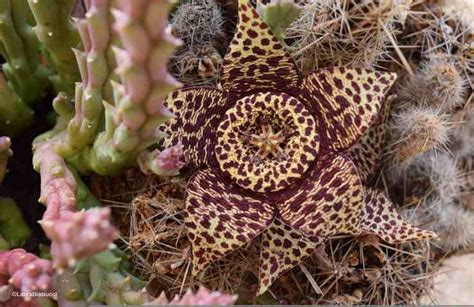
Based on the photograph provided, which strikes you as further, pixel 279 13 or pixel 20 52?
pixel 20 52

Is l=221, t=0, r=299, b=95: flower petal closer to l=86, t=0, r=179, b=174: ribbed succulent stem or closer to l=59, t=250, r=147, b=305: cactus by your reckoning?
l=86, t=0, r=179, b=174: ribbed succulent stem

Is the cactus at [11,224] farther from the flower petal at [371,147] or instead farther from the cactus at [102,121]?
the flower petal at [371,147]

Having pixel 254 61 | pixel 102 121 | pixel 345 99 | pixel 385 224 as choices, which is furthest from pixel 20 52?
pixel 385 224

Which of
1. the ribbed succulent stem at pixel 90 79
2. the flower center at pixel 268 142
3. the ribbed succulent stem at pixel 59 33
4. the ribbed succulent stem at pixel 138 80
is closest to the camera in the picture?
the ribbed succulent stem at pixel 138 80

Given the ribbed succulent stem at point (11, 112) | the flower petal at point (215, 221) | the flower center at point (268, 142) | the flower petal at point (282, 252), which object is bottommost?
the flower petal at point (282, 252)

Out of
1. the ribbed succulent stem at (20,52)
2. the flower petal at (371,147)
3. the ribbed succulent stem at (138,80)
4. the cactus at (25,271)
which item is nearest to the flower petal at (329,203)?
the flower petal at (371,147)

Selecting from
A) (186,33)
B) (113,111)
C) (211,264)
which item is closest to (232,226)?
(211,264)

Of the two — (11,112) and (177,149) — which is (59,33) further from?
(177,149)

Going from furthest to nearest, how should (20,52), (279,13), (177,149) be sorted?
(20,52)
(279,13)
(177,149)
